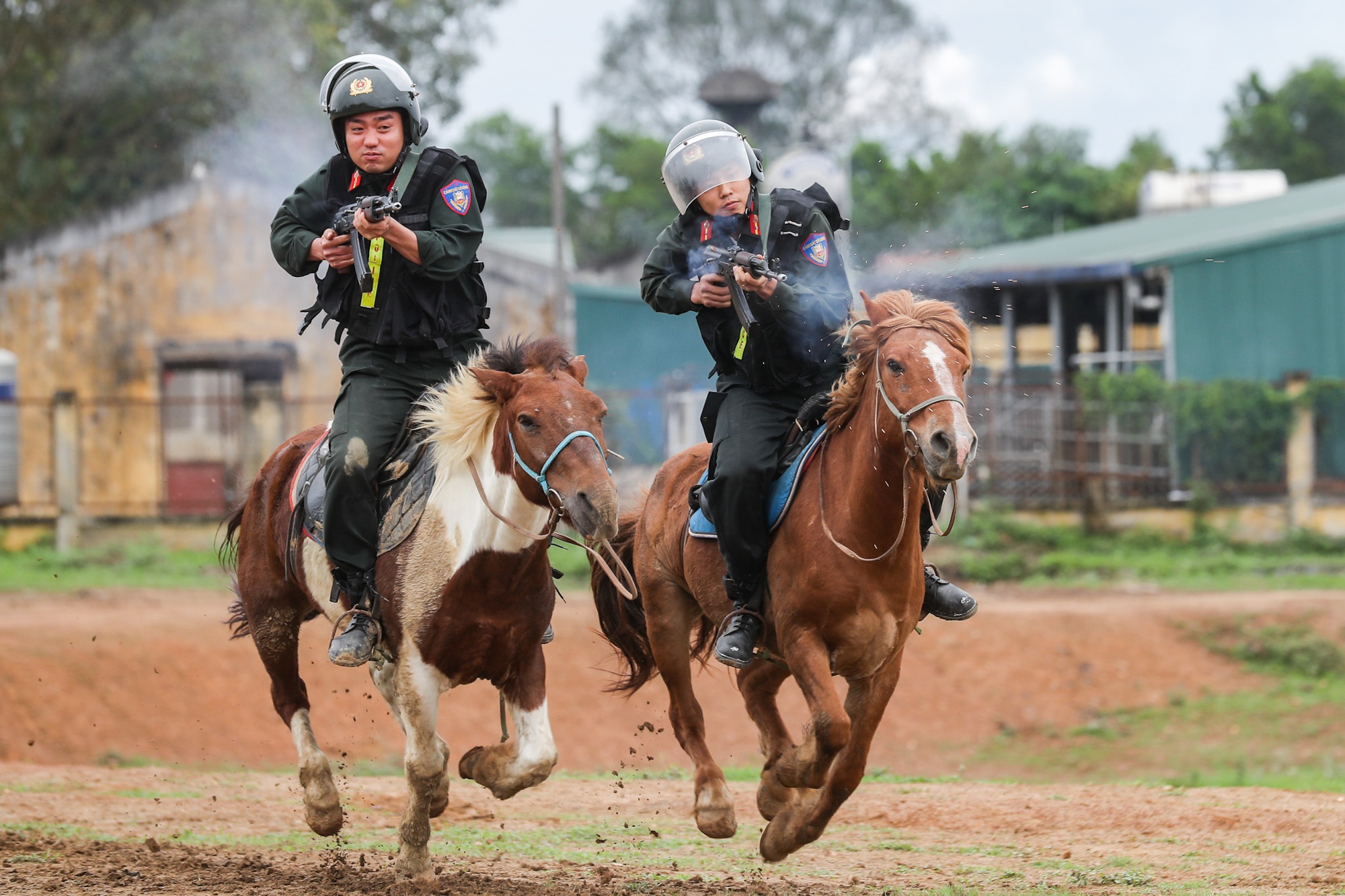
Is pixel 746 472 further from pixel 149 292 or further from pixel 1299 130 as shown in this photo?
pixel 1299 130

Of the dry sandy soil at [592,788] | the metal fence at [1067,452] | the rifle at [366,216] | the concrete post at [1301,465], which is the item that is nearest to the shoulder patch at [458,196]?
the rifle at [366,216]

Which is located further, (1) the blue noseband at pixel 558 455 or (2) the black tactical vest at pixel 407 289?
(2) the black tactical vest at pixel 407 289

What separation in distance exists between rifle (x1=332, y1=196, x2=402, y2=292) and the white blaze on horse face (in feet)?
8.08

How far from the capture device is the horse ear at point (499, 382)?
617 cm

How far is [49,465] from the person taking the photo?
77.3ft

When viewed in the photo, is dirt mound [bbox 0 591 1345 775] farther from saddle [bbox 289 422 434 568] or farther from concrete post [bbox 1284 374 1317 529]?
saddle [bbox 289 422 434 568]

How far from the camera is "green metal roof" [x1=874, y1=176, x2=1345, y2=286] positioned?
2392 cm

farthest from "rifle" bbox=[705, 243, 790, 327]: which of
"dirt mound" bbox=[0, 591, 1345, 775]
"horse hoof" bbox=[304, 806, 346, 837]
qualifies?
"dirt mound" bbox=[0, 591, 1345, 775]

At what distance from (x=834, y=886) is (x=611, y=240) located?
54108mm

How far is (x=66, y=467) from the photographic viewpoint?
21.4 meters

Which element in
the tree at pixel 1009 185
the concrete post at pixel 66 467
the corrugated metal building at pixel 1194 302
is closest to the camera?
the concrete post at pixel 66 467

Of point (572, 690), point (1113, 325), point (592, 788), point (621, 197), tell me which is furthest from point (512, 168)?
point (592, 788)

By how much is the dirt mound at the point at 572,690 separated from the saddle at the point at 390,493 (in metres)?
6.03

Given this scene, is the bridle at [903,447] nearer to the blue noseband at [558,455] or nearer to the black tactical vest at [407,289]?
the blue noseband at [558,455]
